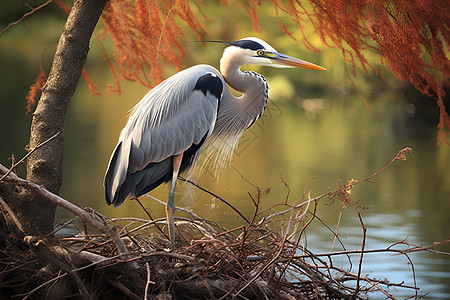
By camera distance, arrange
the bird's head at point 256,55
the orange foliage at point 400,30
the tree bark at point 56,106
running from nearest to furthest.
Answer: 1. the orange foliage at point 400,30
2. the tree bark at point 56,106
3. the bird's head at point 256,55

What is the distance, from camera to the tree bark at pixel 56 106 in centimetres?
242

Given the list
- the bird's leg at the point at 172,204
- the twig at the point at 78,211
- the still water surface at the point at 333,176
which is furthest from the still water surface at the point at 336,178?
the twig at the point at 78,211

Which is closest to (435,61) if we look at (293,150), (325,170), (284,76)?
(325,170)

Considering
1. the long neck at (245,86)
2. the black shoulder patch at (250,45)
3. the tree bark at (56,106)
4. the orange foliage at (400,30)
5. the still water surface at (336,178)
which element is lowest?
the tree bark at (56,106)

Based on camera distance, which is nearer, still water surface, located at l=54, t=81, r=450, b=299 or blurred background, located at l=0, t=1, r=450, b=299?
still water surface, located at l=54, t=81, r=450, b=299

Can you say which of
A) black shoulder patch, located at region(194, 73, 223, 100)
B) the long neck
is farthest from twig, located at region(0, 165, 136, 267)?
the long neck

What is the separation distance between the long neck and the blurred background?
101mm

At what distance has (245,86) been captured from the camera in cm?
283

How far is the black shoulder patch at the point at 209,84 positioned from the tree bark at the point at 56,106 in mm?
523

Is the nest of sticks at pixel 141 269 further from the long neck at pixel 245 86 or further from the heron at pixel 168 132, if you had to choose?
the long neck at pixel 245 86

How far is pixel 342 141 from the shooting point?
9734 mm

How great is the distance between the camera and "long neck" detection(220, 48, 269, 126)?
2816 millimetres

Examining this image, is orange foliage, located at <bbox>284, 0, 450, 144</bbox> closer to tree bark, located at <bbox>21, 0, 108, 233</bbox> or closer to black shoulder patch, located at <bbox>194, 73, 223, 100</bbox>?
black shoulder patch, located at <bbox>194, 73, 223, 100</bbox>

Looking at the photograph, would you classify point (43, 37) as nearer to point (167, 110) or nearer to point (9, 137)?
point (9, 137)
